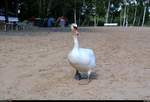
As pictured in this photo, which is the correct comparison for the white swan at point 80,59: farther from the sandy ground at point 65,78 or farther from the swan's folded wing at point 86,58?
the sandy ground at point 65,78

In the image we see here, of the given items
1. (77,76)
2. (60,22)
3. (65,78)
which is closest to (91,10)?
(60,22)

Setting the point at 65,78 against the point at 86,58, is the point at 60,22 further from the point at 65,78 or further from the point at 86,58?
the point at 86,58

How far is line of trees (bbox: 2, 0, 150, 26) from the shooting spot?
6160 cm

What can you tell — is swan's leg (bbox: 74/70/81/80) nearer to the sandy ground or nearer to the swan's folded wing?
the sandy ground

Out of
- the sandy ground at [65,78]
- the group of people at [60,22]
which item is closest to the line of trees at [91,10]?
the group of people at [60,22]

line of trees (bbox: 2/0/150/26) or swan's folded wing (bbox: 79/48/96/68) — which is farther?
line of trees (bbox: 2/0/150/26)

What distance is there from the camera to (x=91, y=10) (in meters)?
84.4

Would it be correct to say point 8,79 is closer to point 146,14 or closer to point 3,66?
point 3,66

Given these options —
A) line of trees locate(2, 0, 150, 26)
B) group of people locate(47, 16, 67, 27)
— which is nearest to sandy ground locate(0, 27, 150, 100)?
group of people locate(47, 16, 67, 27)

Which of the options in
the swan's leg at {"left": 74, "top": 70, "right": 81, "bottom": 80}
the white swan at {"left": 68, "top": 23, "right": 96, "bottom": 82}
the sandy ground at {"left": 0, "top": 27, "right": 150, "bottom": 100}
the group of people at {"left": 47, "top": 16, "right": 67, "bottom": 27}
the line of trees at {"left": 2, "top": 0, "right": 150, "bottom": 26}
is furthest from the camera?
the line of trees at {"left": 2, "top": 0, "right": 150, "bottom": 26}

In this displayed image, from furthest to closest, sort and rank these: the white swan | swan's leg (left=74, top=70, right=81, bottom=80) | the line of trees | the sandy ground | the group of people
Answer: the line of trees, the group of people, swan's leg (left=74, top=70, right=81, bottom=80), the white swan, the sandy ground

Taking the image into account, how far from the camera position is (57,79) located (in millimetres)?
9594

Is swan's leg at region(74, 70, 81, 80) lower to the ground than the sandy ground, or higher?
higher

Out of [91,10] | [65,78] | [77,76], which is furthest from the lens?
[91,10]
